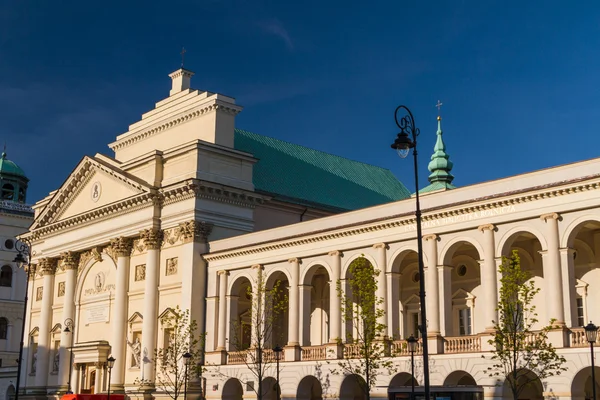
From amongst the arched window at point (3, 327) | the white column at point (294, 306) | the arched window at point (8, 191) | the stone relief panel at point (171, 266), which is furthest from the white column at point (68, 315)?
the arched window at point (8, 191)

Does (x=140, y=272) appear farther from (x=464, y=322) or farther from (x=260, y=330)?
(x=464, y=322)

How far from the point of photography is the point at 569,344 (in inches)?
1318

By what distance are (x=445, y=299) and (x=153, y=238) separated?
865 inches

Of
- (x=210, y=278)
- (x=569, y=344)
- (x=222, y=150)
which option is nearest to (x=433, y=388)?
(x=569, y=344)

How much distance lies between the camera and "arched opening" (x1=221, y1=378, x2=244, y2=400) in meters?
48.1

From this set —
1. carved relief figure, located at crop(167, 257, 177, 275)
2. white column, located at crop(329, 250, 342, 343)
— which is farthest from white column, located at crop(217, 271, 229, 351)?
white column, located at crop(329, 250, 342, 343)

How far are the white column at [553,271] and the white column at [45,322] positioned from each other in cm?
4058

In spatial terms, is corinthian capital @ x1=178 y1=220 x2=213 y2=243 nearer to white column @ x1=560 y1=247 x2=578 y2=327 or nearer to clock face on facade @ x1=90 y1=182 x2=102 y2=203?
clock face on facade @ x1=90 y1=182 x2=102 y2=203

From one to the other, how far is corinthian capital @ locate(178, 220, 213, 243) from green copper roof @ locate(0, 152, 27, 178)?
47.8 m

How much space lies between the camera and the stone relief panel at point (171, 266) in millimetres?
52906

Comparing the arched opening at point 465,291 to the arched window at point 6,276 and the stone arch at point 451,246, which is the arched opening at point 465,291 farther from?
the arched window at point 6,276

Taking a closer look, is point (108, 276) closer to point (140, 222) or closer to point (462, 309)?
point (140, 222)

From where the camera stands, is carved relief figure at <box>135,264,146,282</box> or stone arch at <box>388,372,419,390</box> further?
carved relief figure at <box>135,264,146,282</box>

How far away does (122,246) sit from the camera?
56.1 meters
